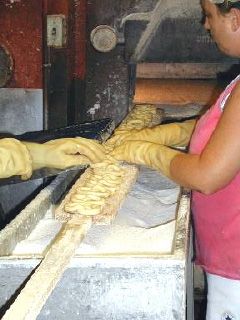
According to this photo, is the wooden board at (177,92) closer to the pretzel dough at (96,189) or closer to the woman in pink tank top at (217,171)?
the pretzel dough at (96,189)

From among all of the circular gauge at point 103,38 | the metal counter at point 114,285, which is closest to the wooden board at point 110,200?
the metal counter at point 114,285

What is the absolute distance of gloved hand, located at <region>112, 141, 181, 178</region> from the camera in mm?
2277

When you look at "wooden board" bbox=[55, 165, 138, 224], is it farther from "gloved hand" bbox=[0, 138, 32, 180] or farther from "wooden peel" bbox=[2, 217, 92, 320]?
"gloved hand" bbox=[0, 138, 32, 180]

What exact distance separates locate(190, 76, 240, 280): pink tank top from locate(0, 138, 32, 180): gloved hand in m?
0.81

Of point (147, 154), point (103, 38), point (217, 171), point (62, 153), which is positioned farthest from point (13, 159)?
point (103, 38)

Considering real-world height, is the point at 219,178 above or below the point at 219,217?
above

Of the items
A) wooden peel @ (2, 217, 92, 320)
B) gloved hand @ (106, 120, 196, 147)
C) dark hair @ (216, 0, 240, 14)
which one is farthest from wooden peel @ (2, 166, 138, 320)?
dark hair @ (216, 0, 240, 14)

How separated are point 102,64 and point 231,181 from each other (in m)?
2.64

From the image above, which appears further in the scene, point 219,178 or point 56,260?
point 219,178

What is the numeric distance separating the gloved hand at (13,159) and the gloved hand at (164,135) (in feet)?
2.62

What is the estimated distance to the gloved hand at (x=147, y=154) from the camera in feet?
7.47

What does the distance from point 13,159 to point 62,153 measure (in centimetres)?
37

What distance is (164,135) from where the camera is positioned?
10.0 feet

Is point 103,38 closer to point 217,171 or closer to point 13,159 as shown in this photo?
point 13,159
